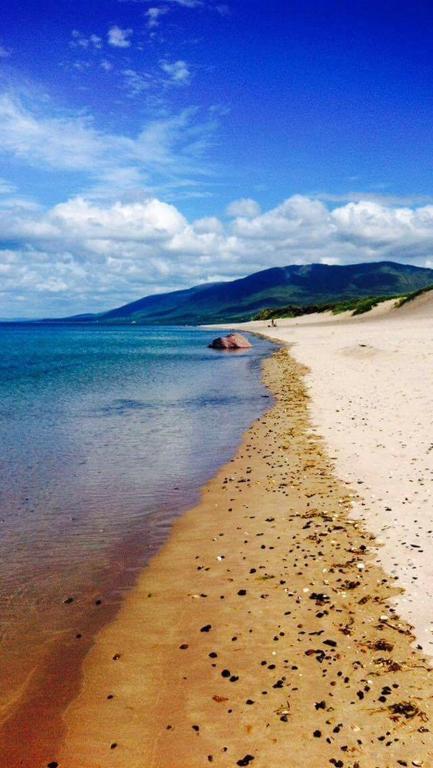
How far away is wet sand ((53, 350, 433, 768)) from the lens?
615 cm

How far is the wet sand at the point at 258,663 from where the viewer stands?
6152 millimetres

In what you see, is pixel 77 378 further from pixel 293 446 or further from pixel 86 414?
pixel 293 446

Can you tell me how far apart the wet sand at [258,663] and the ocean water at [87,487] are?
2.99 feet

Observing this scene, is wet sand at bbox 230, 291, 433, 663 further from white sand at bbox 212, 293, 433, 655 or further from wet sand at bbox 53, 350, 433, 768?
wet sand at bbox 53, 350, 433, 768

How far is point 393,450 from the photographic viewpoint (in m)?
17.3

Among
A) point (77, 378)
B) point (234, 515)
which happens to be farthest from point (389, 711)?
point (77, 378)

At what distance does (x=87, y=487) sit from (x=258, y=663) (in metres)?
9.63

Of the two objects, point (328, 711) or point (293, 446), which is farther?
point (293, 446)

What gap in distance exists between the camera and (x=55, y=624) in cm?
891

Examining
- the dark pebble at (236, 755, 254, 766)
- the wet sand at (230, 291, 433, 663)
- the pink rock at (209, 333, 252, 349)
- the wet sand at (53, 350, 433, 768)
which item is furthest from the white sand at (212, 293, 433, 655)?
the pink rock at (209, 333, 252, 349)

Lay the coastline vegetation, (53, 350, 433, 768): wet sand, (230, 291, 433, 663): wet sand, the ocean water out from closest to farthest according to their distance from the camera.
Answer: (53, 350, 433, 768): wet sand → the ocean water → (230, 291, 433, 663): wet sand → the coastline vegetation

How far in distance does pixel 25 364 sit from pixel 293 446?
52.1m

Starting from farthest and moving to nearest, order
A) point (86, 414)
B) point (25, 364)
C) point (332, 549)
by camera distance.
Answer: point (25, 364), point (86, 414), point (332, 549)

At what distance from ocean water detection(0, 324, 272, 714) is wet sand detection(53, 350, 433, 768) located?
912 millimetres
